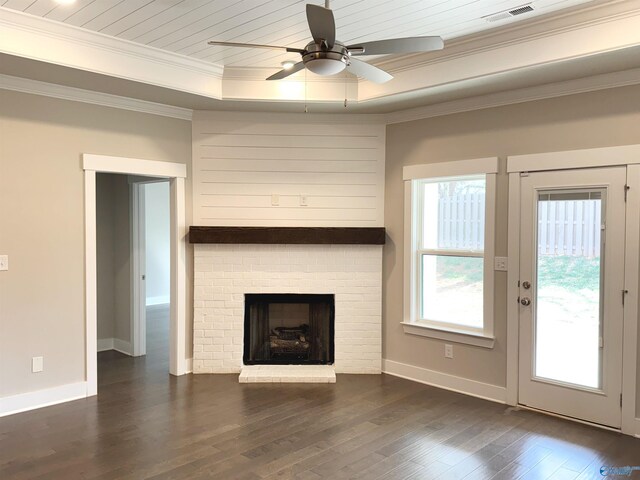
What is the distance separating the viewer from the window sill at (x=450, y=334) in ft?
14.2

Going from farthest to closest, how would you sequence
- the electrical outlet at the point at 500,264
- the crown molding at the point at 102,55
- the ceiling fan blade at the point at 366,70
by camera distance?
the electrical outlet at the point at 500,264 → the crown molding at the point at 102,55 → the ceiling fan blade at the point at 366,70

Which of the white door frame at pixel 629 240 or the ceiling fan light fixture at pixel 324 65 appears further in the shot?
the white door frame at pixel 629 240

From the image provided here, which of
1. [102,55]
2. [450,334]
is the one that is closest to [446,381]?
[450,334]

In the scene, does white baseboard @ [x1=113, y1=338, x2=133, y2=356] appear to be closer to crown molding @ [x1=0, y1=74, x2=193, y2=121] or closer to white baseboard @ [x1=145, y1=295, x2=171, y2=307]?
crown molding @ [x1=0, y1=74, x2=193, y2=121]

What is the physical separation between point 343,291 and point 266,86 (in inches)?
83.8

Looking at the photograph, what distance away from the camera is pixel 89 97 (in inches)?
168

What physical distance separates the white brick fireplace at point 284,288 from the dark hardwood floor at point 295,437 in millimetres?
443

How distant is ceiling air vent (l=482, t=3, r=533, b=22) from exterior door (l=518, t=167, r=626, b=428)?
4.18ft

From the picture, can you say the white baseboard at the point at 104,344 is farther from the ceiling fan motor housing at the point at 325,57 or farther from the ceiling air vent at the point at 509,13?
the ceiling air vent at the point at 509,13

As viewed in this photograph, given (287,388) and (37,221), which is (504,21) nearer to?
(287,388)

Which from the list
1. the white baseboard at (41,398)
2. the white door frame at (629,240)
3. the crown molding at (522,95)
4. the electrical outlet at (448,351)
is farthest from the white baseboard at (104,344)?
the white door frame at (629,240)

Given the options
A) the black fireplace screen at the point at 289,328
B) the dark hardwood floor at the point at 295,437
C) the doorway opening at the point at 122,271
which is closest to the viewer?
the dark hardwood floor at the point at 295,437

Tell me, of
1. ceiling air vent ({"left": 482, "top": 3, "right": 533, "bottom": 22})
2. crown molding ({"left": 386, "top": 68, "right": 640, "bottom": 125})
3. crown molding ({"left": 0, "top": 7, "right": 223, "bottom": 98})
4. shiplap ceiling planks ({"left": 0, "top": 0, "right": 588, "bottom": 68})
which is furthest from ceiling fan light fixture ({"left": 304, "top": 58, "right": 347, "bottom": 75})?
crown molding ({"left": 386, "top": 68, "right": 640, "bottom": 125})

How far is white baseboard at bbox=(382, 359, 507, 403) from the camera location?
4.28 m
